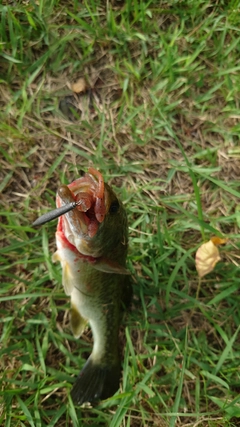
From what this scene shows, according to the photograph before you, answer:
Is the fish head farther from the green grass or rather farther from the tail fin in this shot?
the tail fin

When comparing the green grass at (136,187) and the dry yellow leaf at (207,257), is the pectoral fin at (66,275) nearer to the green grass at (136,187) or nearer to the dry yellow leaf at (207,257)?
the green grass at (136,187)

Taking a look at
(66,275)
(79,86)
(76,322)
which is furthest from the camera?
(79,86)

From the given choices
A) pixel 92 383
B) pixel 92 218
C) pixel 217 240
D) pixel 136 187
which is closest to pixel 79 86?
pixel 136 187

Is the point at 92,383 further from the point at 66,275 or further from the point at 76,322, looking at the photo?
the point at 66,275

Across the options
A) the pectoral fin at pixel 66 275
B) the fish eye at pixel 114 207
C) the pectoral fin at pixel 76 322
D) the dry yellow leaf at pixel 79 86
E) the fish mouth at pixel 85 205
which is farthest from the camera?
the dry yellow leaf at pixel 79 86

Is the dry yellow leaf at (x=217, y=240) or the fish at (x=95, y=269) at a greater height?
the fish at (x=95, y=269)

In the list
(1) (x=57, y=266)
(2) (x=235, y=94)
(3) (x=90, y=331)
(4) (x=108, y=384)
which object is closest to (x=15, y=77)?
(1) (x=57, y=266)

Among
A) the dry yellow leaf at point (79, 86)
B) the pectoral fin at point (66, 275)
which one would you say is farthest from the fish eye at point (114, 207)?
the dry yellow leaf at point (79, 86)

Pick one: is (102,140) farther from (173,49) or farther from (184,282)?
(184,282)
